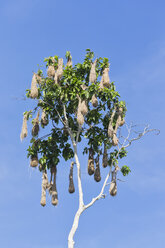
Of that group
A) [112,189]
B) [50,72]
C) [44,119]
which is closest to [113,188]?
[112,189]

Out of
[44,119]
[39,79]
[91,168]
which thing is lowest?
[91,168]

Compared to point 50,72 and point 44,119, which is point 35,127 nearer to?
point 44,119

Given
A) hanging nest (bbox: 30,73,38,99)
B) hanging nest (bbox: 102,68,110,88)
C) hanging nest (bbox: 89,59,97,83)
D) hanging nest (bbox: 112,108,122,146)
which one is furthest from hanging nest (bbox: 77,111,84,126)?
hanging nest (bbox: 30,73,38,99)

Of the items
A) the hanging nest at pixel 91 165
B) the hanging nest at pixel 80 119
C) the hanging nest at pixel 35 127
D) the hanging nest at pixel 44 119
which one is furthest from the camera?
the hanging nest at pixel 44 119

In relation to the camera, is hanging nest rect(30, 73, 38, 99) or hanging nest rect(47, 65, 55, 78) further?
hanging nest rect(47, 65, 55, 78)

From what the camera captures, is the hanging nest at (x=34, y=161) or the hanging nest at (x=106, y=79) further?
the hanging nest at (x=34, y=161)

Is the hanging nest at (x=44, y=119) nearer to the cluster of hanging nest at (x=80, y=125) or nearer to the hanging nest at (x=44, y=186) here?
the cluster of hanging nest at (x=80, y=125)

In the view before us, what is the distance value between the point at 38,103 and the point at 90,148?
2.93 m

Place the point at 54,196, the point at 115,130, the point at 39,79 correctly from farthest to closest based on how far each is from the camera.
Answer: the point at 39,79 → the point at 115,130 → the point at 54,196

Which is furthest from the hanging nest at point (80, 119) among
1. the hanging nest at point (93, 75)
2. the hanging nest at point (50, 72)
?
the hanging nest at point (50, 72)

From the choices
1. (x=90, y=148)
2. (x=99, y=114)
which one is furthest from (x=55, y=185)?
(x=99, y=114)

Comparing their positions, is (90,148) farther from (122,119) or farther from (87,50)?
(87,50)

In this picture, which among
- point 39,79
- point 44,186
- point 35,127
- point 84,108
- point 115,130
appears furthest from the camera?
point 39,79

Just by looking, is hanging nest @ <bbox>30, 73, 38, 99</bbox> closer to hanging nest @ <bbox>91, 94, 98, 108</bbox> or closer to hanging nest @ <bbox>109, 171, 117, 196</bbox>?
hanging nest @ <bbox>91, 94, 98, 108</bbox>
